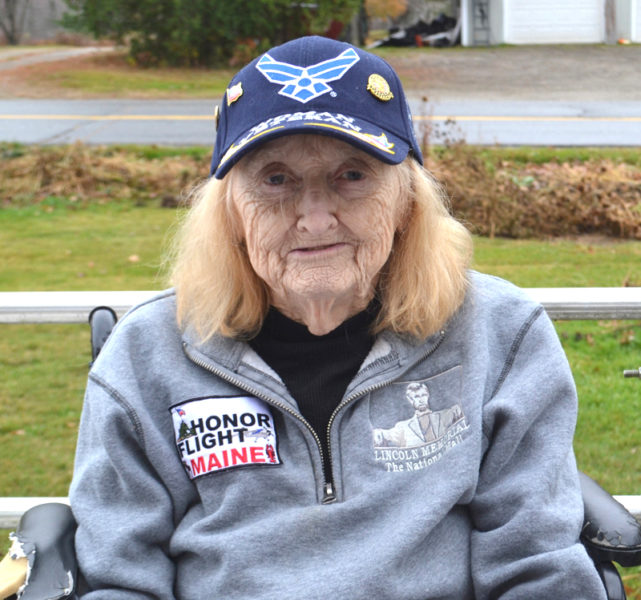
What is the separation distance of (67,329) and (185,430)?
335cm

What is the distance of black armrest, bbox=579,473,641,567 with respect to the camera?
1.74 metres

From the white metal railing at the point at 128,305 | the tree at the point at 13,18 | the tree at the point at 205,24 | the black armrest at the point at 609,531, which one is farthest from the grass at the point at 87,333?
the tree at the point at 13,18

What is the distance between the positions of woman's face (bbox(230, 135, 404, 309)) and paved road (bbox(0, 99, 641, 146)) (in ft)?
18.8

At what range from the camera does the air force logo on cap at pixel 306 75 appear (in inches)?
68.9

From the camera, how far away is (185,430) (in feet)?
6.25

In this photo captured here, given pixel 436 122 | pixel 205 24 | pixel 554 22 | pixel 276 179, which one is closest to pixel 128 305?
pixel 276 179

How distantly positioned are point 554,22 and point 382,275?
4.45m

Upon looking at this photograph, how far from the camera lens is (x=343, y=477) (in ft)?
6.22

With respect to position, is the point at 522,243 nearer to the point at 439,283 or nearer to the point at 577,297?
the point at 577,297

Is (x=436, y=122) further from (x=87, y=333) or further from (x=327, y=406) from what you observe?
(x=327, y=406)

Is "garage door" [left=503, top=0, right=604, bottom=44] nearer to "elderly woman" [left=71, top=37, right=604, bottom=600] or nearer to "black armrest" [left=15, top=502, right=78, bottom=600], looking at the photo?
"elderly woman" [left=71, top=37, right=604, bottom=600]

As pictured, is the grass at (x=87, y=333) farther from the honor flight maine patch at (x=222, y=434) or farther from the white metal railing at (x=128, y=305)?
the honor flight maine patch at (x=222, y=434)

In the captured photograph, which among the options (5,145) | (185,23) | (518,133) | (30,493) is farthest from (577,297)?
(185,23)

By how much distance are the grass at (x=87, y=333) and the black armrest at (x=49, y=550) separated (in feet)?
2.61
